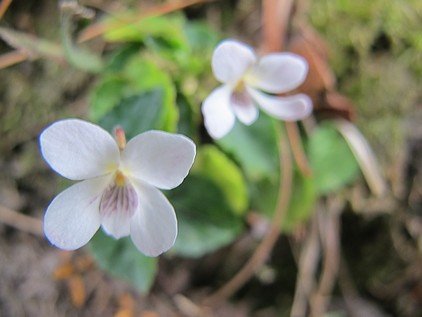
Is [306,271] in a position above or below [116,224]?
below

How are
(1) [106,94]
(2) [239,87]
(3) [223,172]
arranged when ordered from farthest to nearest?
(3) [223,172]
(1) [106,94]
(2) [239,87]

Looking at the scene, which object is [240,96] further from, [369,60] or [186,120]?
[369,60]

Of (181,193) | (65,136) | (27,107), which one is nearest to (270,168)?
(181,193)

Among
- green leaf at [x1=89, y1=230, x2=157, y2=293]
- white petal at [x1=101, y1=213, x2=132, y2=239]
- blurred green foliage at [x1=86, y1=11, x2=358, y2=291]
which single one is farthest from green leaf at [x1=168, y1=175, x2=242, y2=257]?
white petal at [x1=101, y1=213, x2=132, y2=239]

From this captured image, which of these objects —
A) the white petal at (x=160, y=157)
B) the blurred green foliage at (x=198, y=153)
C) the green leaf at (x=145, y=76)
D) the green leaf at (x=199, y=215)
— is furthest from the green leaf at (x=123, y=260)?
the white petal at (x=160, y=157)

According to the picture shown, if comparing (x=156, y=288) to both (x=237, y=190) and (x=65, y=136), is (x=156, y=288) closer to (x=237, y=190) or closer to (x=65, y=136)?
(x=237, y=190)

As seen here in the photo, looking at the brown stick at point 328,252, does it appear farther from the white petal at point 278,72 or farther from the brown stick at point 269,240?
the white petal at point 278,72

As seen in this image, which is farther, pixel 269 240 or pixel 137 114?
pixel 269 240

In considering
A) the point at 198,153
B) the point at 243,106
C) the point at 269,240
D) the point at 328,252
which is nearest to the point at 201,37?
the point at 198,153

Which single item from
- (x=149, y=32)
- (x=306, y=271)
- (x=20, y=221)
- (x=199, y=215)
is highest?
(x=149, y=32)
